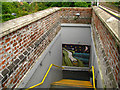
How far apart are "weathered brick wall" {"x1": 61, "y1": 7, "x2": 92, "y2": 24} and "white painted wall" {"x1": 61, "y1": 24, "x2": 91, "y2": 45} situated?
0.38 metres

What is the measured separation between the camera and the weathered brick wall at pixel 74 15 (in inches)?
342

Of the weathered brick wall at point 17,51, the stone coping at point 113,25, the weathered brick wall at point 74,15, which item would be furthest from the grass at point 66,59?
the stone coping at point 113,25

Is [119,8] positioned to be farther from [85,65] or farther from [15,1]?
[15,1]

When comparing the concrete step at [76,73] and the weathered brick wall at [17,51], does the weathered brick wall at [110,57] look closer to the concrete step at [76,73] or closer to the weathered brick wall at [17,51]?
the weathered brick wall at [17,51]

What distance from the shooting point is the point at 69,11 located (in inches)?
346

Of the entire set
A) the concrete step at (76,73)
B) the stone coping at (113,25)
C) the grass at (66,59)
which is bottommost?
the concrete step at (76,73)

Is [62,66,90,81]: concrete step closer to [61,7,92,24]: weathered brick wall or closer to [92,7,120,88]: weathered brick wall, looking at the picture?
[61,7,92,24]: weathered brick wall

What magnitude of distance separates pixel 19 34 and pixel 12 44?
384mm

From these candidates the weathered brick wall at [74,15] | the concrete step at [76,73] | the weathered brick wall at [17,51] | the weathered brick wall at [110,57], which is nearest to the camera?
the weathered brick wall at [110,57]

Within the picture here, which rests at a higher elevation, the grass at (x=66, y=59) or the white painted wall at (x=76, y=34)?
the white painted wall at (x=76, y=34)

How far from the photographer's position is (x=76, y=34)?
928 centimetres

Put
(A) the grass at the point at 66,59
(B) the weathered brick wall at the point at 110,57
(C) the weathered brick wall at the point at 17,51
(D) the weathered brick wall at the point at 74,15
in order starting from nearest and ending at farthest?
1. (B) the weathered brick wall at the point at 110,57
2. (C) the weathered brick wall at the point at 17,51
3. (D) the weathered brick wall at the point at 74,15
4. (A) the grass at the point at 66,59

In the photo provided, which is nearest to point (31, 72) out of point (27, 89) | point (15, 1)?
point (27, 89)

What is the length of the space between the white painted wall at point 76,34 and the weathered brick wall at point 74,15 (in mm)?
375
